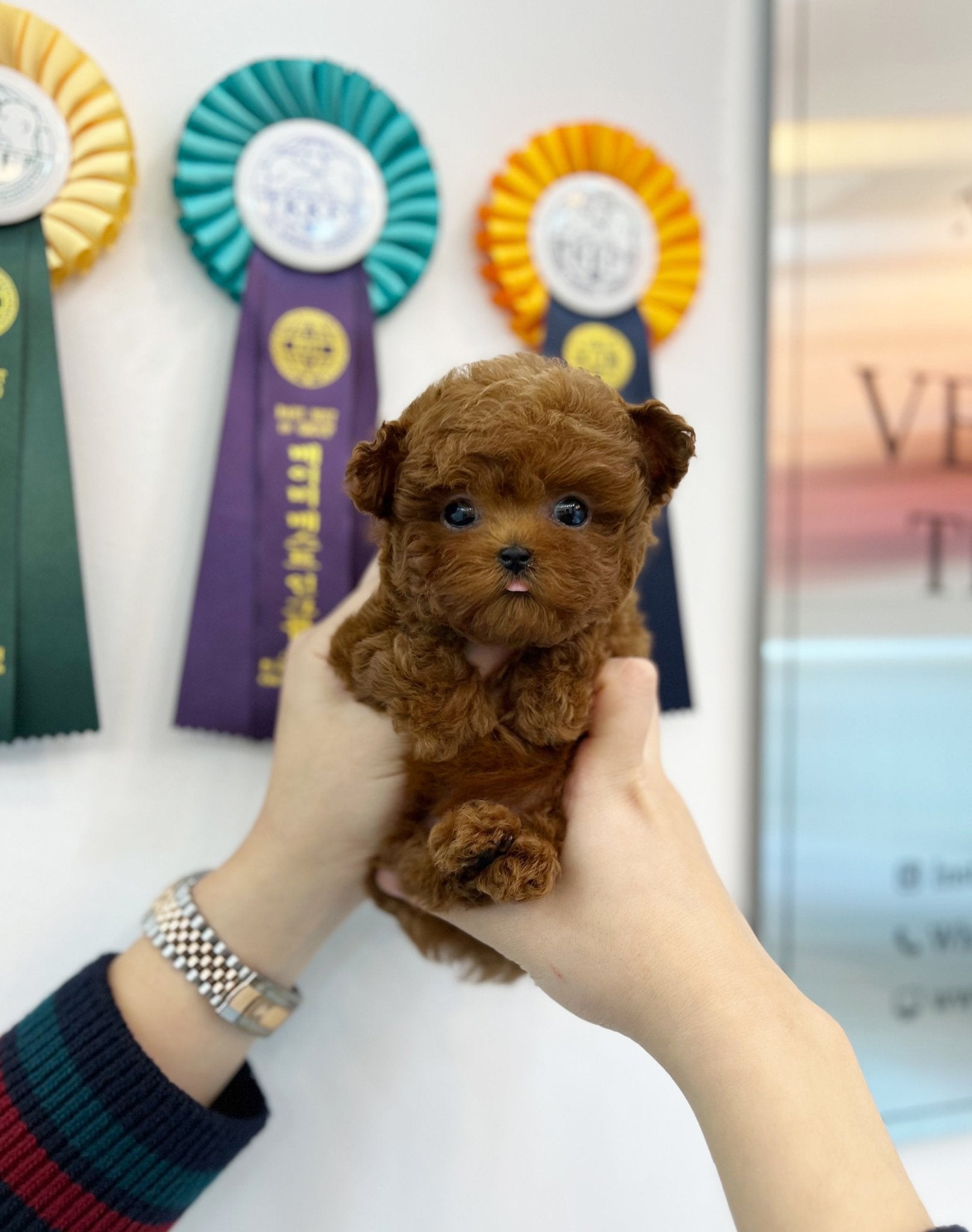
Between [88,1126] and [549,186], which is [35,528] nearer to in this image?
[88,1126]

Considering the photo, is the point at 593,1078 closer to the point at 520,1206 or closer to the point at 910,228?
the point at 520,1206

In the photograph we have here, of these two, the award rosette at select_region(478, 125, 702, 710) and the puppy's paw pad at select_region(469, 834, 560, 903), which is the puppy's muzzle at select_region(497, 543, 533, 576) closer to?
the puppy's paw pad at select_region(469, 834, 560, 903)

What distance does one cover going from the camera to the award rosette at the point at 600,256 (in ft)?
3.67

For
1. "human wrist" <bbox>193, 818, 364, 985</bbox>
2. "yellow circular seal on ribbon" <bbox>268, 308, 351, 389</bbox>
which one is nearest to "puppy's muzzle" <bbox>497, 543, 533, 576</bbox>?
"human wrist" <bbox>193, 818, 364, 985</bbox>

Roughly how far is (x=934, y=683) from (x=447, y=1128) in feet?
3.24

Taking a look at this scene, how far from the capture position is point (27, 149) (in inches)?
A: 36.0

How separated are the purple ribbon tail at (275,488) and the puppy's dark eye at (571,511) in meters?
0.49

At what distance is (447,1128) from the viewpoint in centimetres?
116

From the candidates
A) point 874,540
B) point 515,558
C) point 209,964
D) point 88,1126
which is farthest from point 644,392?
point 88,1126

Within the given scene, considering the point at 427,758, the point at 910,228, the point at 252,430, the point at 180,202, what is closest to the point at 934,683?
the point at 910,228

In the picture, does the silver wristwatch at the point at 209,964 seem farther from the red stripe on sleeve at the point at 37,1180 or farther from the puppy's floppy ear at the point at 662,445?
the puppy's floppy ear at the point at 662,445

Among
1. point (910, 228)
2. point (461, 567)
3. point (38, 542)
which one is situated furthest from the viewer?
point (910, 228)

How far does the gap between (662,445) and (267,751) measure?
68 cm

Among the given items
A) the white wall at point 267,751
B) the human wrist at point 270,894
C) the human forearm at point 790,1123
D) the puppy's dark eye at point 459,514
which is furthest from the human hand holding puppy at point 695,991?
the white wall at point 267,751
